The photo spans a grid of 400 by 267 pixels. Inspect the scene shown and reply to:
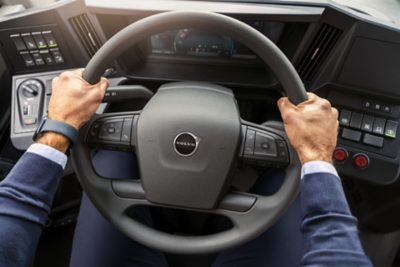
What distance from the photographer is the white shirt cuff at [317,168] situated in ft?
2.14

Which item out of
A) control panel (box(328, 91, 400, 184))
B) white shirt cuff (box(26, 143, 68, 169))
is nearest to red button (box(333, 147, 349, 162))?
control panel (box(328, 91, 400, 184))

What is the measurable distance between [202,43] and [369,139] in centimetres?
41

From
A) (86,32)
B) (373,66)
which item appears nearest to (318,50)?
(373,66)

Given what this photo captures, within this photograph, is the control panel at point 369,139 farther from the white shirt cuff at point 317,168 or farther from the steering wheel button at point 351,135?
the white shirt cuff at point 317,168

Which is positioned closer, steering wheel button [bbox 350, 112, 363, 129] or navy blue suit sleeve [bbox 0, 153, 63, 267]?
navy blue suit sleeve [bbox 0, 153, 63, 267]

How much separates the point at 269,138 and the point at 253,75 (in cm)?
26

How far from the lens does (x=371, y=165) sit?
90 cm

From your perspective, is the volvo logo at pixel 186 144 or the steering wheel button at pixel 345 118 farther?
the steering wheel button at pixel 345 118

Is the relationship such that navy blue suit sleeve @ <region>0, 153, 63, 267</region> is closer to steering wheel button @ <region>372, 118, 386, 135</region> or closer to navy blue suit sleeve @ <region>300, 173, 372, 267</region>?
navy blue suit sleeve @ <region>300, 173, 372, 267</region>

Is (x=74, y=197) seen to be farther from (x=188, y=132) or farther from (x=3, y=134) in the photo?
(x=188, y=132)

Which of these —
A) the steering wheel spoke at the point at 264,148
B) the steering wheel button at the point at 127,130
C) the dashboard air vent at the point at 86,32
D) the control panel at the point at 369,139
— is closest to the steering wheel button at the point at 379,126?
the control panel at the point at 369,139

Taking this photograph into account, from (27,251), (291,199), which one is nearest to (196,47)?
(291,199)

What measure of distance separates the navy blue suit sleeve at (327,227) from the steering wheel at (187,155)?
7 centimetres

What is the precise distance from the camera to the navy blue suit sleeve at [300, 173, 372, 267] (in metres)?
0.58
